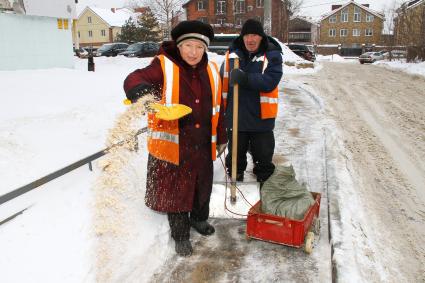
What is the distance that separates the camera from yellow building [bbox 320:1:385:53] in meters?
70.1

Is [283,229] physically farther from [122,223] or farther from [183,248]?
[122,223]

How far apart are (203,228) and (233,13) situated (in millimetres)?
43972

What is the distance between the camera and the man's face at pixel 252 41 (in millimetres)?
3940

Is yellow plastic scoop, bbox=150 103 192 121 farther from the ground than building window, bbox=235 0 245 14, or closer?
closer

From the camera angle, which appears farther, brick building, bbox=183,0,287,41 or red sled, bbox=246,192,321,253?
brick building, bbox=183,0,287,41

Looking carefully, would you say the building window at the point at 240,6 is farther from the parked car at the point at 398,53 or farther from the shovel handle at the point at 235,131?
the shovel handle at the point at 235,131

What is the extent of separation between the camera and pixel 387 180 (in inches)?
208

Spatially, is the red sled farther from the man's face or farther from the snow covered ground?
the man's face

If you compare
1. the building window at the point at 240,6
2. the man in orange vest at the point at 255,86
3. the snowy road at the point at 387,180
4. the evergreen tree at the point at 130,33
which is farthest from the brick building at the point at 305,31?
the man in orange vest at the point at 255,86

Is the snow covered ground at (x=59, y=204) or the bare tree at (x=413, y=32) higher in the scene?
the bare tree at (x=413, y=32)

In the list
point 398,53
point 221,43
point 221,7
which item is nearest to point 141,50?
point 221,43

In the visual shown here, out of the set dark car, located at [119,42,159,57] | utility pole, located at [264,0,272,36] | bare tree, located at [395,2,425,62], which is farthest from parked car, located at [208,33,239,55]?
bare tree, located at [395,2,425,62]

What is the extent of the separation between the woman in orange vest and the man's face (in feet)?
2.68

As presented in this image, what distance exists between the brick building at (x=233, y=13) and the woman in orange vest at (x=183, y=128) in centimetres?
3805
